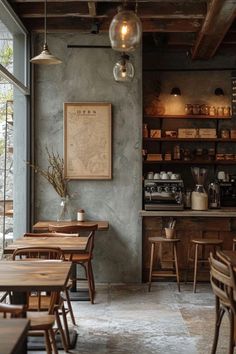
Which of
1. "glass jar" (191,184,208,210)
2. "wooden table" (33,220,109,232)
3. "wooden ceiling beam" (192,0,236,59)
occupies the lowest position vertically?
"wooden table" (33,220,109,232)

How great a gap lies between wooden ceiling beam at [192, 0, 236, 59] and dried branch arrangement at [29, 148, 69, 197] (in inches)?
90.8

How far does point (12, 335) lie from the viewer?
190cm

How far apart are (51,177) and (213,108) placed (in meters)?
2.75

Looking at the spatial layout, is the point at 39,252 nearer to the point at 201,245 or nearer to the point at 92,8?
the point at 201,245

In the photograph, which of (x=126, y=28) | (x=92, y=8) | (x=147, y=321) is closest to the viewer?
(x=126, y=28)

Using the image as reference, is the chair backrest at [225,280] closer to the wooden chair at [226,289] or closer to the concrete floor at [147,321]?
the wooden chair at [226,289]

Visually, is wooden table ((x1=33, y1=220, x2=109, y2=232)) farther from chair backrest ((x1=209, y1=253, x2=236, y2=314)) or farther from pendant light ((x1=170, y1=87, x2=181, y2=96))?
chair backrest ((x1=209, y1=253, x2=236, y2=314))

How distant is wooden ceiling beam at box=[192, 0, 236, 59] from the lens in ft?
16.7

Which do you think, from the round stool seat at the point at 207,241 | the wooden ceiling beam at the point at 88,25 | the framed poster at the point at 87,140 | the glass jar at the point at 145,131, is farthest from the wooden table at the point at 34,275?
the glass jar at the point at 145,131

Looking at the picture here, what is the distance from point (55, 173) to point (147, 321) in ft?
7.88

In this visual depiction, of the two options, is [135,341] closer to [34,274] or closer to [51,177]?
[34,274]

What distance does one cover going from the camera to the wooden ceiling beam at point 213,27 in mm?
5095

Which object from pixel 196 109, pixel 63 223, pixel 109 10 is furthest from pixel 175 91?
pixel 63 223

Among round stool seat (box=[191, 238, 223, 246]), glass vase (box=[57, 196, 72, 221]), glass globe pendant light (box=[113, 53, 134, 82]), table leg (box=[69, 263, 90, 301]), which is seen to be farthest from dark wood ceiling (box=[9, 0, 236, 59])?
table leg (box=[69, 263, 90, 301])
